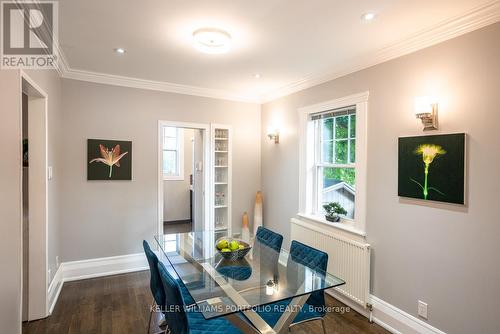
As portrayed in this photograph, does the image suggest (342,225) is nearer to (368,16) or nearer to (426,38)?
(426,38)

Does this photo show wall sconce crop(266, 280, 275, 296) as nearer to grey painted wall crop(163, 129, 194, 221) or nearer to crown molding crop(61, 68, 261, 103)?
crown molding crop(61, 68, 261, 103)

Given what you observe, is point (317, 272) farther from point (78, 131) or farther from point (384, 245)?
Answer: point (78, 131)

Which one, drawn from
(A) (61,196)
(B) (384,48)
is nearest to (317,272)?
(B) (384,48)

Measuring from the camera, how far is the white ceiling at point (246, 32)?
2.05 m

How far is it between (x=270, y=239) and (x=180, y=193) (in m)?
4.22

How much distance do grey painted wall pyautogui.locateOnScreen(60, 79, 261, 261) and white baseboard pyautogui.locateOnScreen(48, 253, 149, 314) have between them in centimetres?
8

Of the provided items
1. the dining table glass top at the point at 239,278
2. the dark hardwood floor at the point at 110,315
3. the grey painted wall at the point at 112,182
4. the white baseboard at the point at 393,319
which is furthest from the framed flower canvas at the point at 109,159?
the white baseboard at the point at 393,319

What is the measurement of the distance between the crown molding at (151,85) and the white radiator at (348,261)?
2.46 m

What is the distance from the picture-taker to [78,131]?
364cm

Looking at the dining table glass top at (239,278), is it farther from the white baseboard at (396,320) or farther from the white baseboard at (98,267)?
the white baseboard at (98,267)

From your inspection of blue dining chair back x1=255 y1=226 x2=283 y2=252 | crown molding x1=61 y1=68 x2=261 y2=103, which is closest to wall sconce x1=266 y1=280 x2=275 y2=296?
blue dining chair back x1=255 y1=226 x2=283 y2=252

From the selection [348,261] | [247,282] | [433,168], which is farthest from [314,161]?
[247,282]

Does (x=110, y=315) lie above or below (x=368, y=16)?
below

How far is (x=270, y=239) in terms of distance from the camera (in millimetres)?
2887
